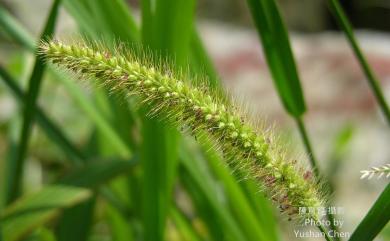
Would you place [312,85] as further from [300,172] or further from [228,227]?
[300,172]

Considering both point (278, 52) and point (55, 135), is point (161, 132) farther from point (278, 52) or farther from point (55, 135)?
point (55, 135)

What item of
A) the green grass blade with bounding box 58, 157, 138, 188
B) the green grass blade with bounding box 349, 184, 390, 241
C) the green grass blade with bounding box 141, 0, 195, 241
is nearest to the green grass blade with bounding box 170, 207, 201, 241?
the green grass blade with bounding box 58, 157, 138, 188

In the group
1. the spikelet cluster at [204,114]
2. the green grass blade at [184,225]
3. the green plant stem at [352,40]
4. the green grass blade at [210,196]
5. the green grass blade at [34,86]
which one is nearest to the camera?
the spikelet cluster at [204,114]

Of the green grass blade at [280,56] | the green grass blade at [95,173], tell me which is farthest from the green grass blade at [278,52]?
the green grass blade at [95,173]

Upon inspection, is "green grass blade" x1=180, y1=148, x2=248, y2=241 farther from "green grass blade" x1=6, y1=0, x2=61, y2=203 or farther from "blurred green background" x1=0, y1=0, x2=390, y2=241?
"green grass blade" x1=6, y1=0, x2=61, y2=203

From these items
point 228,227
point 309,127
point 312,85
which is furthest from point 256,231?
point 312,85

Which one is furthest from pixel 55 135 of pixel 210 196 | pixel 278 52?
pixel 278 52

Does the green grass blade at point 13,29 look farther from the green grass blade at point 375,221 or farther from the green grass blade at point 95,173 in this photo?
the green grass blade at point 375,221
